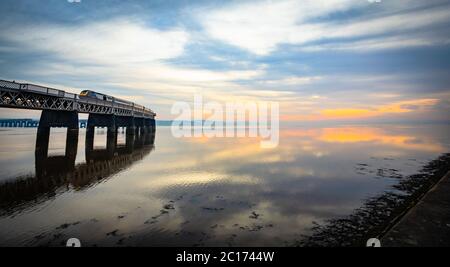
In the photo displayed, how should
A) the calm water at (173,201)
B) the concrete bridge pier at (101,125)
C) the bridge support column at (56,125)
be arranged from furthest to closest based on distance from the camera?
the concrete bridge pier at (101,125), the bridge support column at (56,125), the calm water at (173,201)

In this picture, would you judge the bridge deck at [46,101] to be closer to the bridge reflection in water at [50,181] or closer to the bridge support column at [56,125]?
the bridge support column at [56,125]

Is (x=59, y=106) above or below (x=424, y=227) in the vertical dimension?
above

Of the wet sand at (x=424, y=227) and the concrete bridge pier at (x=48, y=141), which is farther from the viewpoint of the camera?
the concrete bridge pier at (x=48, y=141)

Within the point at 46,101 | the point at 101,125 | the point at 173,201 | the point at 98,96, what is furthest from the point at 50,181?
the point at 98,96

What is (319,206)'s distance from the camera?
1406 centimetres

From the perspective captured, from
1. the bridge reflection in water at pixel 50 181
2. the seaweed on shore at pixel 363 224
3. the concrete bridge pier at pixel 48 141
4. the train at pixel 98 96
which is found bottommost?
the seaweed on shore at pixel 363 224

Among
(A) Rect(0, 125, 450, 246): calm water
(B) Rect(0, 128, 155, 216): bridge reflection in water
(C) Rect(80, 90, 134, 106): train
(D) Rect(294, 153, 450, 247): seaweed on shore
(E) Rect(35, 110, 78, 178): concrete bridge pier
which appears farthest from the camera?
(C) Rect(80, 90, 134, 106): train

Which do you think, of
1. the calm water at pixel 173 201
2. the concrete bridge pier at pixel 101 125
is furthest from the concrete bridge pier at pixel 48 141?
the concrete bridge pier at pixel 101 125

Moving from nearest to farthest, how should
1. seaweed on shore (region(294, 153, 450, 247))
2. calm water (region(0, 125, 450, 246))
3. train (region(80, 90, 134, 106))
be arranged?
seaweed on shore (region(294, 153, 450, 247))
calm water (region(0, 125, 450, 246))
train (region(80, 90, 134, 106))

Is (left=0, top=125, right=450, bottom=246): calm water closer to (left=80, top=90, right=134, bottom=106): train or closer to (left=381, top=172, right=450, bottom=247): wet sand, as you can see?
(left=381, top=172, right=450, bottom=247): wet sand

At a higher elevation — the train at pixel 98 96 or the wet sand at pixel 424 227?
the train at pixel 98 96

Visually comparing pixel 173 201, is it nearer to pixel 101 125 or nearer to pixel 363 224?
pixel 363 224

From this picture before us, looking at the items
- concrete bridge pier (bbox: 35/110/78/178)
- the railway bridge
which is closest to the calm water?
concrete bridge pier (bbox: 35/110/78/178)
